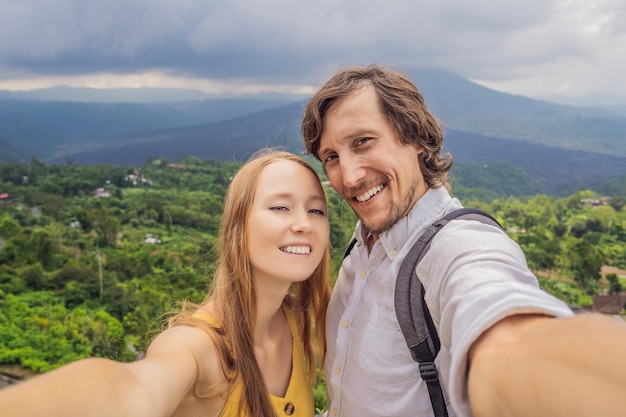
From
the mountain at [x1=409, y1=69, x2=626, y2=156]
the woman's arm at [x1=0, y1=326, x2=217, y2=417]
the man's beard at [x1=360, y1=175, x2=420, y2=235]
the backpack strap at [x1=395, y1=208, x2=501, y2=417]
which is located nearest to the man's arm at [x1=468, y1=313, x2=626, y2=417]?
the backpack strap at [x1=395, y1=208, x2=501, y2=417]

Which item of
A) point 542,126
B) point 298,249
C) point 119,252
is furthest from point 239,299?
point 542,126

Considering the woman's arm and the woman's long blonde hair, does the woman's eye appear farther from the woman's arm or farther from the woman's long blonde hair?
the woman's arm

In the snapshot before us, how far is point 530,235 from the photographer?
38250 millimetres

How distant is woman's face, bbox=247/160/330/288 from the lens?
1.62m

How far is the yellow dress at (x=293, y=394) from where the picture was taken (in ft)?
4.89

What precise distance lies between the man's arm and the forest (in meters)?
1.77

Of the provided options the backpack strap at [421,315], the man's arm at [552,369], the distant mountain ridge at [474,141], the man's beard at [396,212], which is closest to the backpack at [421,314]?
the backpack strap at [421,315]

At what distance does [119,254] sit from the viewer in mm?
33469

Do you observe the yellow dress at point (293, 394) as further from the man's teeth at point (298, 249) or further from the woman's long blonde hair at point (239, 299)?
the man's teeth at point (298, 249)

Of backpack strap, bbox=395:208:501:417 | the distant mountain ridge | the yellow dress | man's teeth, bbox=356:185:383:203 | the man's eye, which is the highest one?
the man's eye

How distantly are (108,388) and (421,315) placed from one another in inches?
33.9

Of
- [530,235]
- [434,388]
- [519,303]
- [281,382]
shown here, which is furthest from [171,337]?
[530,235]

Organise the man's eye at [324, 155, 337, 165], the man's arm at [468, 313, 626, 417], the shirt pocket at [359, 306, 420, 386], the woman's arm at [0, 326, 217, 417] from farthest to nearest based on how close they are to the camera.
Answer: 1. the man's eye at [324, 155, 337, 165]
2. the shirt pocket at [359, 306, 420, 386]
3. the woman's arm at [0, 326, 217, 417]
4. the man's arm at [468, 313, 626, 417]

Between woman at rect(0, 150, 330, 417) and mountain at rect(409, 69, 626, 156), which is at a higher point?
woman at rect(0, 150, 330, 417)
